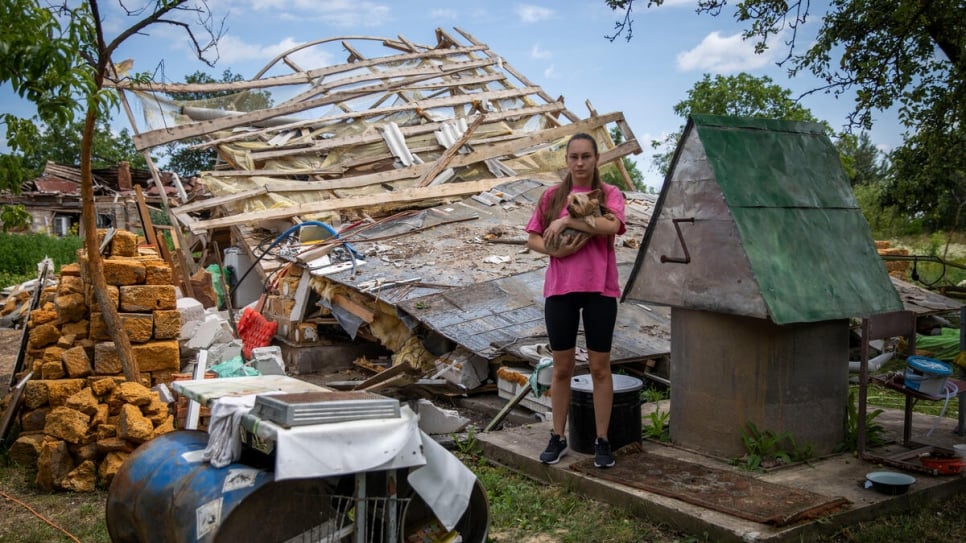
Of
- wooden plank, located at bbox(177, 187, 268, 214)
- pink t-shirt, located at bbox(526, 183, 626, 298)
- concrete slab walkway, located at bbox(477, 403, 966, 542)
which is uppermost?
wooden plank, located at bbox(177, 187, 268, 214)

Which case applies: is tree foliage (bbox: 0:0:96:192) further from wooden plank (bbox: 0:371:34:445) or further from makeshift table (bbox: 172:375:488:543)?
wooden plank (bbox: 0:371:34:445)

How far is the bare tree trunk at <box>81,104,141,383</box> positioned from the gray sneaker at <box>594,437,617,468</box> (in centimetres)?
419

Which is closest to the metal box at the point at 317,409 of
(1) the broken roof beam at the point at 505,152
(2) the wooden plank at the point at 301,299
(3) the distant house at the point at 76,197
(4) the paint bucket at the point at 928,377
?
(4) the paint bucket at the point at 928,377

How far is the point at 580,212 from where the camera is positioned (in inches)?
194

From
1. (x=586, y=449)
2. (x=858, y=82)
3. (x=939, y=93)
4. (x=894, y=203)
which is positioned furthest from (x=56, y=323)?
(x=894, y=203)

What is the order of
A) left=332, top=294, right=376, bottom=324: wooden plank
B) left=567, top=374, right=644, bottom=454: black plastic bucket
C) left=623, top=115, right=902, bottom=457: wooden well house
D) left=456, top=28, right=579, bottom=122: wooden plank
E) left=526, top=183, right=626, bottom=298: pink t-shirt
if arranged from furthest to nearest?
left=456, top=28, right=579, bottom=122: wooden plank → left=332, top=294, right=376, bottom=324: wooden plank → left=567, top=374, right=644, bottom=454: black plastic bucket → left=623, top=115, right=902, bottom=457: wooden well house → left=526, top=183, right=626, bottom=298: pink t-shirt

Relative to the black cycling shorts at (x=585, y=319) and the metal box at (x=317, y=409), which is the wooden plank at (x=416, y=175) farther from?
the metal box at (x=317, y=409)

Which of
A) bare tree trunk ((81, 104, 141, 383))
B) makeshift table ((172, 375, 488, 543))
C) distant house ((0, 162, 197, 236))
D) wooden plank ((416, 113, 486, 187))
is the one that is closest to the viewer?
makeshift table ((172, 375, 488, 543))

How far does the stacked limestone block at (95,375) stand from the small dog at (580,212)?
140 inches

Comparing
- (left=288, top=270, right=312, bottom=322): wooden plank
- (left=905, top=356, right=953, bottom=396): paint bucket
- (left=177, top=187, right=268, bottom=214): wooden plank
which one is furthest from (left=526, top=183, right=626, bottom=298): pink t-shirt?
(left=177, top=187, right=268, bottom=214): wooden plank

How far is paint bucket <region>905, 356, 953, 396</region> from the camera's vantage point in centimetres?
521

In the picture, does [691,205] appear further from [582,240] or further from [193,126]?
[193,126]

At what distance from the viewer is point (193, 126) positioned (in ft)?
49.3

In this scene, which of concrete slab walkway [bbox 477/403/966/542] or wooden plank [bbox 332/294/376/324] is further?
wooden plank [bbox 332/294/376/324]
